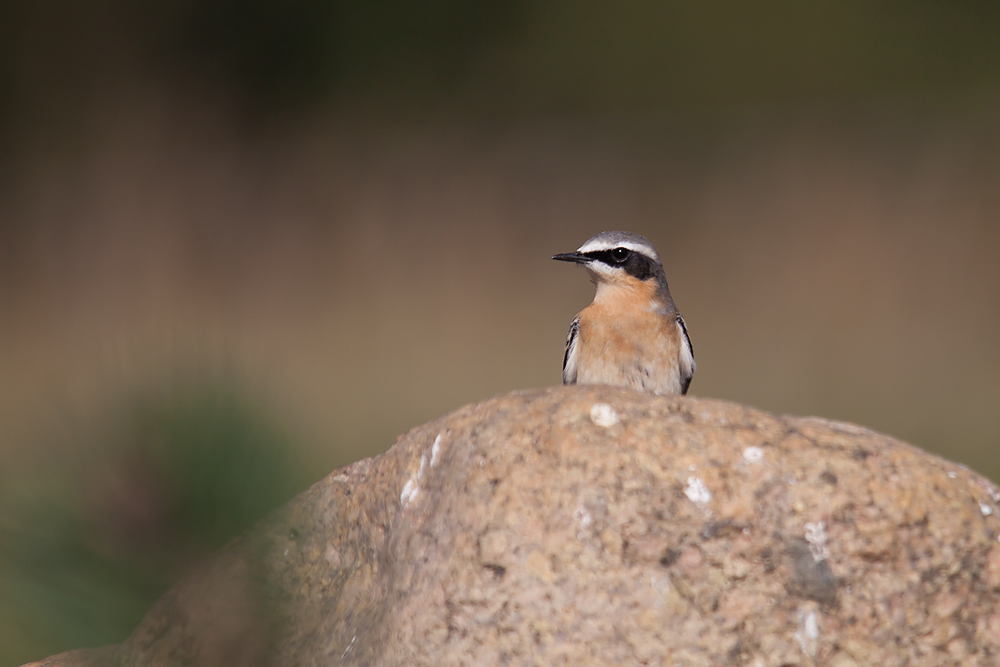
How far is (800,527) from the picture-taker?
2.05m

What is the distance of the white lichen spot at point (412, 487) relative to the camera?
2.43m

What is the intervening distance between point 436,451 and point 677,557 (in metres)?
0.74

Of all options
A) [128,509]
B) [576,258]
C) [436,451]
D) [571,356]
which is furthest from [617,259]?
[128,509]

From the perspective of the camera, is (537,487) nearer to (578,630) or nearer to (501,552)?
(501,552)

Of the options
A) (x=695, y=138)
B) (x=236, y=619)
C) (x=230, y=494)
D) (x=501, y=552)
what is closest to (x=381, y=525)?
(x=501, y=552)

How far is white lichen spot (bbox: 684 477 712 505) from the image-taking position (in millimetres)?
2082

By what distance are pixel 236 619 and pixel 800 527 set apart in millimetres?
1259

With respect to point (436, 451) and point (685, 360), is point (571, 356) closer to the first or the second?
point (685, 360)

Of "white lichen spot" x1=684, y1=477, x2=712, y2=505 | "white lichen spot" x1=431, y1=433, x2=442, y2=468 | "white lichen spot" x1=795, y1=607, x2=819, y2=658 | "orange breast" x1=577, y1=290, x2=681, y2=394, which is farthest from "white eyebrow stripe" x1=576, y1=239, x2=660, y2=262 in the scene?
"white lichen spot" x1=795, y1=607, x2=819, y2=658

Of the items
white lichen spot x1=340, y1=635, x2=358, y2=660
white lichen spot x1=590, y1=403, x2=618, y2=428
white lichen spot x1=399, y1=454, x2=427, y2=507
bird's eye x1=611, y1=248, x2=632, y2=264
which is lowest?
white lichen spot x1=340, y1=635, x2=358, y2=660

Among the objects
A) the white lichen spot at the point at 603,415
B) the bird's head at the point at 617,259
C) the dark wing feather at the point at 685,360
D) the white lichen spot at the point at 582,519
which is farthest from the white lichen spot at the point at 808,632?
the bird's head at the point at 617,259

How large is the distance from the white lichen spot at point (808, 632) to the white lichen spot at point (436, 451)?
3.23 feet

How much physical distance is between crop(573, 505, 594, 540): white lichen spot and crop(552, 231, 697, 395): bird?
6.01 feet

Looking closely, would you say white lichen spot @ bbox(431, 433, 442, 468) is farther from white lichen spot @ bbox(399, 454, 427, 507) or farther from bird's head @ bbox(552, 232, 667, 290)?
bird's head @ bbox(552, 232, 667, 290)
